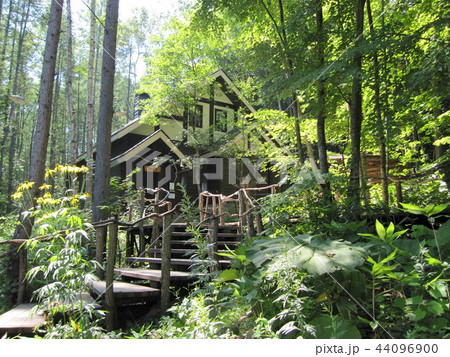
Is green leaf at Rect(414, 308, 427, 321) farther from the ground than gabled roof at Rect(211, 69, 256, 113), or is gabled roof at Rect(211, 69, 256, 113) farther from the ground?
gabled roof at Rect(211, 69, 256, 113)

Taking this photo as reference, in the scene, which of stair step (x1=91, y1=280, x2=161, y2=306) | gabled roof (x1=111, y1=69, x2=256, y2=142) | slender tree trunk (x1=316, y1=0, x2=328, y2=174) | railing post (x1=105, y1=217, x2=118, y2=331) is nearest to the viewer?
railing post (x1=105, y1=217, x2=118, y2=331)

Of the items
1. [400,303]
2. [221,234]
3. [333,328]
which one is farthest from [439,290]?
[221,234]

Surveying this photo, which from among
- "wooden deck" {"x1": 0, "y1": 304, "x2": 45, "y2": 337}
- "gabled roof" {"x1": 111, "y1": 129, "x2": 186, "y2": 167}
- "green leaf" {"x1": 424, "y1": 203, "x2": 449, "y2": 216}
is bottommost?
"wooden deck" {"x1": 0, "y1": 304, "x2": 45, "y2": 337}

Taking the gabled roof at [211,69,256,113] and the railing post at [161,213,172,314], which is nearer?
the railing post at [161,213,172,314]

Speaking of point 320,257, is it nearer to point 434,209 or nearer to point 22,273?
point 434,209

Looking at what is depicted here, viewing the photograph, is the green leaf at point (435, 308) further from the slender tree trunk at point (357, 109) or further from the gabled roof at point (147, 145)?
the gabled roof at point (147, 145)

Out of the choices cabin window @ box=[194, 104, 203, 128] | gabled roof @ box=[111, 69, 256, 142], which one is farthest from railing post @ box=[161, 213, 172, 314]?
cabin window @ box=[194, 104, 203, 128]

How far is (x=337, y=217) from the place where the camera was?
13.4ft

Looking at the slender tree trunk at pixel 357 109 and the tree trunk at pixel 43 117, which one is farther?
the tree trunk at pixel 43 117
